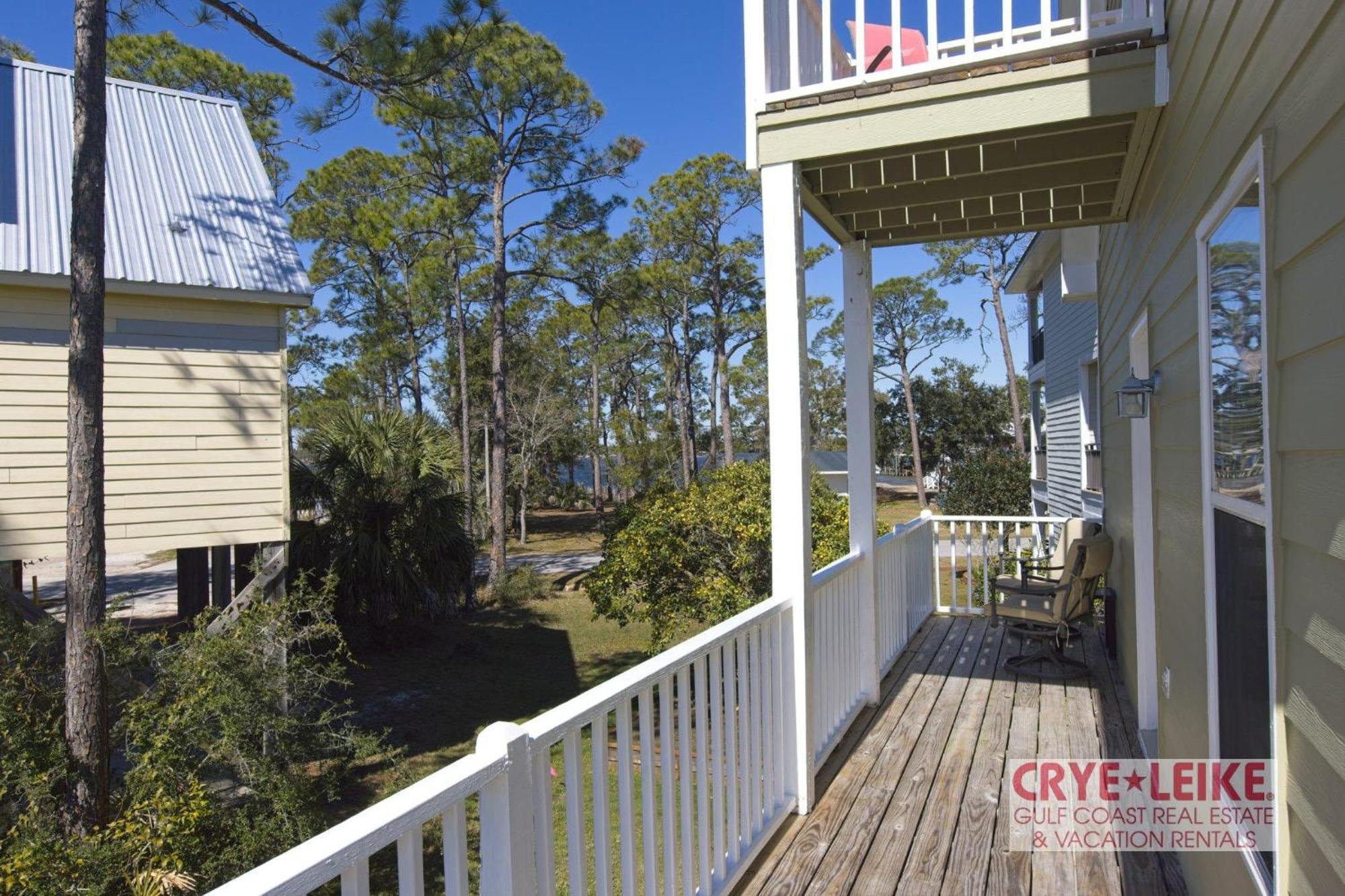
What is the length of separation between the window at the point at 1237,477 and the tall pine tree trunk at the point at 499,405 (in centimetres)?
1241

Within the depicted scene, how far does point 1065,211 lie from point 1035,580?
3.35 meters

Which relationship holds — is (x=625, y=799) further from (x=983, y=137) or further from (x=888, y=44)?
(x=888, y=44)

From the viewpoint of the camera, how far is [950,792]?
3.39 meters

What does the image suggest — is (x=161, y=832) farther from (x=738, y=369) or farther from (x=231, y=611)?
(x=738, y=369)

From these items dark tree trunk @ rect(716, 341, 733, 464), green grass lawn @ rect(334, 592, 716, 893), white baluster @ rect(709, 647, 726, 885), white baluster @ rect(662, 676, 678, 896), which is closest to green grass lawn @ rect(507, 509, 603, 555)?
dark tree trunk @ rect(716, 341, 733, 464)

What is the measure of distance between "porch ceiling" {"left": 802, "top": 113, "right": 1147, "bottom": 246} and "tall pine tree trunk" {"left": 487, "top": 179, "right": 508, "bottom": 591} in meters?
10.0

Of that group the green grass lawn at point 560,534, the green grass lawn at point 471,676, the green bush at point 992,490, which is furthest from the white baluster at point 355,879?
the green grass lawn at point 560,534

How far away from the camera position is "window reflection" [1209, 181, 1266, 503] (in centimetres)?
161

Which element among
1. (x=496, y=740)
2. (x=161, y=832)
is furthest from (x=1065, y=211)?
(x=161, y=832)

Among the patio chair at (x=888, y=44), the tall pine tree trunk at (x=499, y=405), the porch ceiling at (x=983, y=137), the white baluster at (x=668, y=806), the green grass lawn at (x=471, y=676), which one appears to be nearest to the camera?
the white baluster at (x=668, y=806)

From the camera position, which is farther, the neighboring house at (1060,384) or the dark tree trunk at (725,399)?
the dark tree trunk at (725,399)

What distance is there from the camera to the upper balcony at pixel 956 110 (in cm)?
283

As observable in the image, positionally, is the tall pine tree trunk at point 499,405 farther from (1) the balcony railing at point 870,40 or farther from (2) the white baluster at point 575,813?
(2) the white baluster at point 575,813
